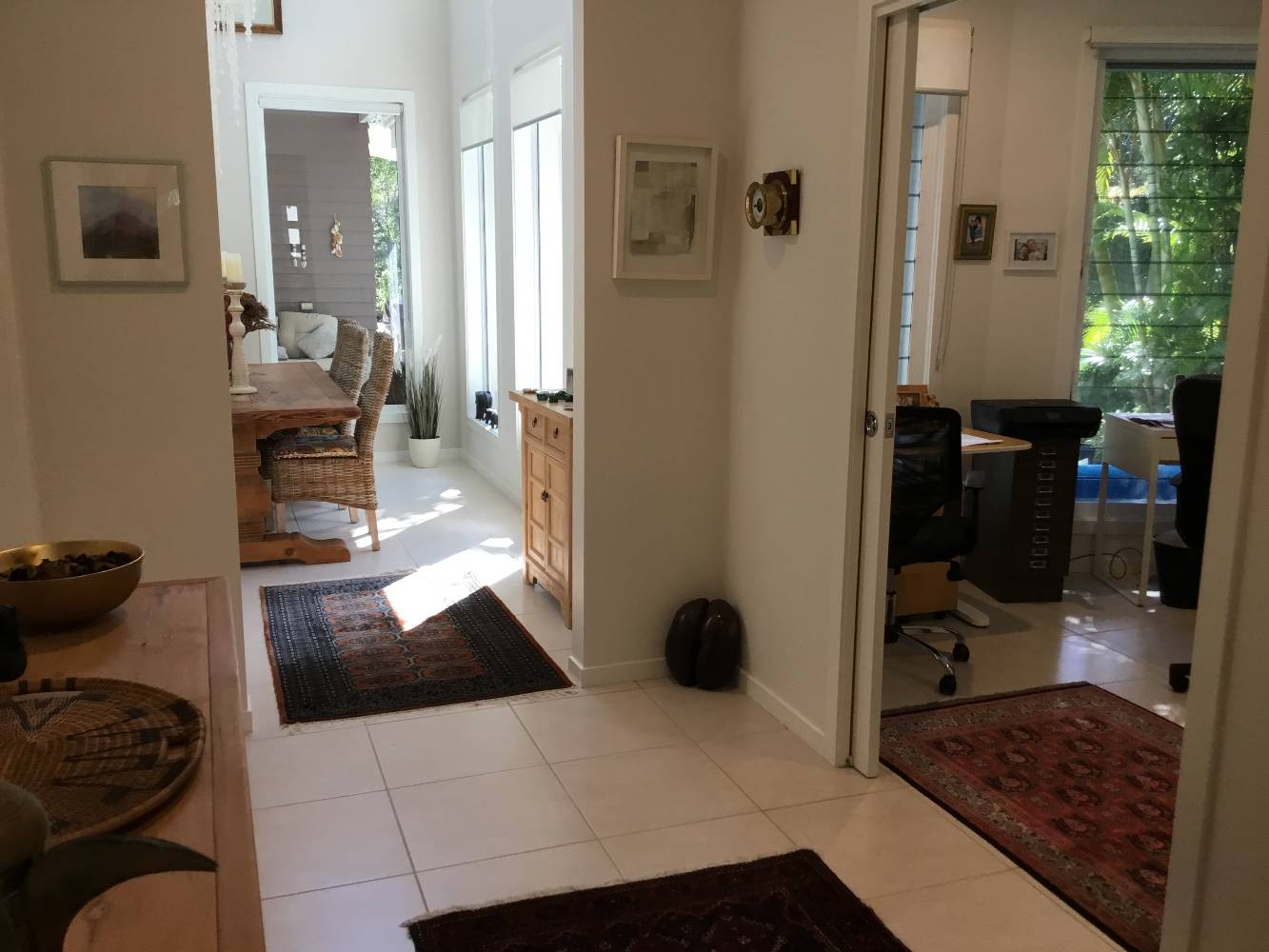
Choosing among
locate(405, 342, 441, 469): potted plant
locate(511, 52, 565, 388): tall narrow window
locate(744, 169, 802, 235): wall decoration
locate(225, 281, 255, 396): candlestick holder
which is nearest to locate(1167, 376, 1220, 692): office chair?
locate(744, 169, 802, 235): wall decoration

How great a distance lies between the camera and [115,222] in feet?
9.57

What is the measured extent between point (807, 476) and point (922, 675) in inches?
43.9

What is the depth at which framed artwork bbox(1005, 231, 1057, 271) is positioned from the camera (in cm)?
484

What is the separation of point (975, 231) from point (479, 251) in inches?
136

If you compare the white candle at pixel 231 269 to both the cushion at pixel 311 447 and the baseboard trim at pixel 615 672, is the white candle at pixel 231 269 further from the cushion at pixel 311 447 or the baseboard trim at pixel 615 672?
the baseboard trim at pixel 615 672

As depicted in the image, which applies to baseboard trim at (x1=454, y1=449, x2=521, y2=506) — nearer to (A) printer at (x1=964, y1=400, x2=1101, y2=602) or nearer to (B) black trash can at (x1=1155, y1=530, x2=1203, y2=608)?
(A) printer at (x1=964, y1=400, x2=1101, y2=602)

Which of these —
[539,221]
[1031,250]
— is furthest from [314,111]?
[1031,250]

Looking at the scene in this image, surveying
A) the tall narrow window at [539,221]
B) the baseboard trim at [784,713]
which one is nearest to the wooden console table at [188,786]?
the baseboard trim at [784,713]

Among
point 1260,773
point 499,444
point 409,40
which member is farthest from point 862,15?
point 409,40

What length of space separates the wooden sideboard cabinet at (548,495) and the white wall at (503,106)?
716 millimetres

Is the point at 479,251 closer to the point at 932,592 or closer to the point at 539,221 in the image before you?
the point at 539,221

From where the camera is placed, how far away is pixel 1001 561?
4.68 meters

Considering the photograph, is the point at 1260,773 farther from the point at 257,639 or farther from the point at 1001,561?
the point at 257,639

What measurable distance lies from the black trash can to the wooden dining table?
3.61 meters
